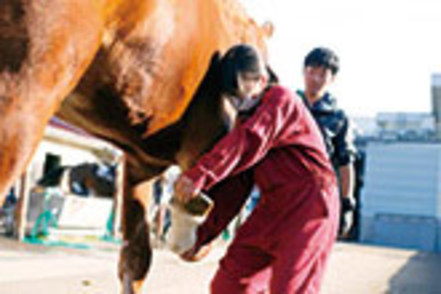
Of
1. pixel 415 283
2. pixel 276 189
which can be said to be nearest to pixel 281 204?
pixel 276 189

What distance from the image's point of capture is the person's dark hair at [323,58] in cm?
390

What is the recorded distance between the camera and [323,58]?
3.90 metres

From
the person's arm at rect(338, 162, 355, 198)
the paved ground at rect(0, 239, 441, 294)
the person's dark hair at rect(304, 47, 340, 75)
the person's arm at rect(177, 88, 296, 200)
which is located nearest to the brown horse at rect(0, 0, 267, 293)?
the person's arm at rect(177, 88, 296, 200)

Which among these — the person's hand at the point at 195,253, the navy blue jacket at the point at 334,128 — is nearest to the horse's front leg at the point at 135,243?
the person's hand at the point at 195,253

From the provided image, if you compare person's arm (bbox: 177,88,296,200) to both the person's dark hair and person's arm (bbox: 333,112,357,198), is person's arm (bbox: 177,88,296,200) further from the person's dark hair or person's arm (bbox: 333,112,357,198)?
person's arm (bbox: 333,112,357,198)

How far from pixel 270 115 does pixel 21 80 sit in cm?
120

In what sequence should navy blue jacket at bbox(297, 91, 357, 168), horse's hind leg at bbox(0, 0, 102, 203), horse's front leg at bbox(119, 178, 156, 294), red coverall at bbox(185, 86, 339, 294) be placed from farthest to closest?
navy blue jacket at bbox(297, 91, 357, 168), horse's front leg at bbox(119, 178, 156, 294), red coverall at bbox(185, 86, 339, 294), horse's hind leg at bbox(0, 0, 102, 203)

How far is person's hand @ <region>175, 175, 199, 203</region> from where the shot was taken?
2.53m

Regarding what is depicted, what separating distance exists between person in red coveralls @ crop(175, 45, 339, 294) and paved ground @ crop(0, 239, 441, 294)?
2.98 meters

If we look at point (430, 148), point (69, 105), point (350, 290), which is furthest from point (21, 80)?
point (430, 148)

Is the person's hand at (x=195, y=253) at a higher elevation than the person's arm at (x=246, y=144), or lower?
lower

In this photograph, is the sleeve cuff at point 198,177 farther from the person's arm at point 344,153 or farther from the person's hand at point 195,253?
the person's arm at point 344,153

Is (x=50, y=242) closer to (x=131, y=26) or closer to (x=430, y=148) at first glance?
(x=131, y=26)

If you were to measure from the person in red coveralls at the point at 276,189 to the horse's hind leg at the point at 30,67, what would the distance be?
0.82 meters
